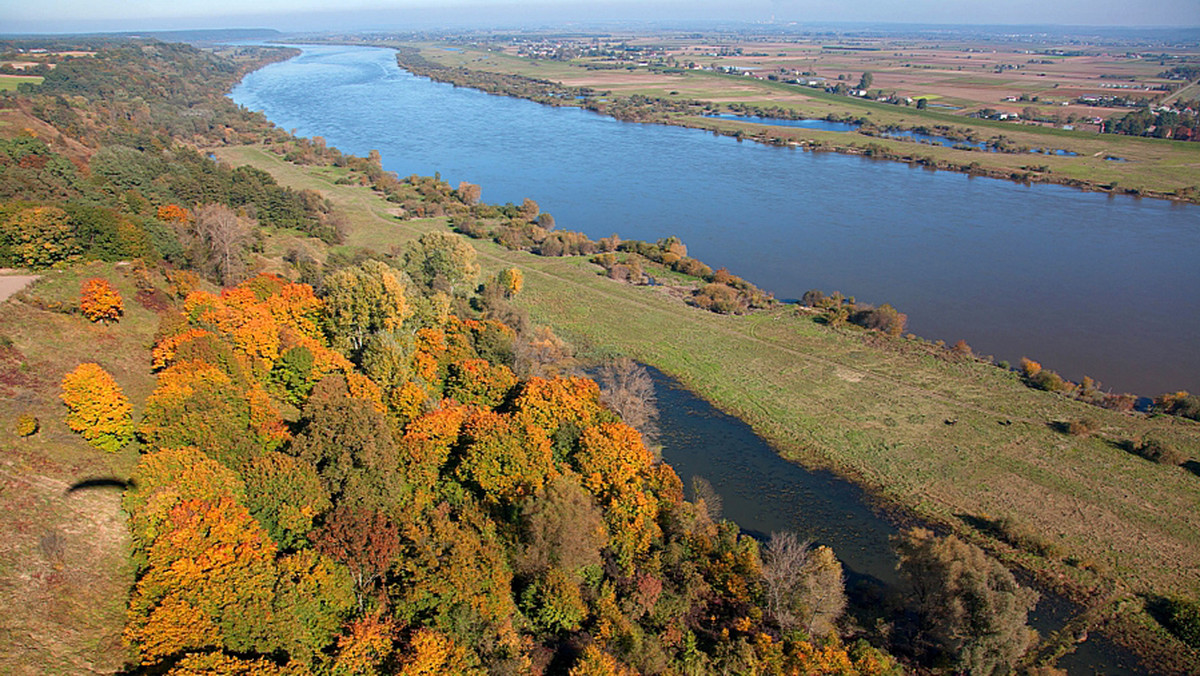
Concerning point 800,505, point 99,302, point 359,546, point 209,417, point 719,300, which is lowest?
point 800,505

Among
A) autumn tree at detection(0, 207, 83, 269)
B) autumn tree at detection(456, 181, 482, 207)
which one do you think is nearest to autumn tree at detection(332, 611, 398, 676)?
autumn tree at detection(0, 207, 83, 269)

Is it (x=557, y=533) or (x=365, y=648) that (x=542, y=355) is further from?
(x=365, y=648)

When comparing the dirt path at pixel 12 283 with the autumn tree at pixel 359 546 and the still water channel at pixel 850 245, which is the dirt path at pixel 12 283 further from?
the still water channel at pixel 850 245

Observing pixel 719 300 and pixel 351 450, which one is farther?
pixel 719 300

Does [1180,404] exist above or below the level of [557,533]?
below

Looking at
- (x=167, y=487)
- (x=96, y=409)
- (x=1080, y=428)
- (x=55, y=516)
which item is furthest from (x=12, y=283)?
(x=1080, y=428)

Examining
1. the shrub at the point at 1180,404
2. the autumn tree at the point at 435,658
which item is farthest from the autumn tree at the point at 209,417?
the shrub at the point at 1180,404

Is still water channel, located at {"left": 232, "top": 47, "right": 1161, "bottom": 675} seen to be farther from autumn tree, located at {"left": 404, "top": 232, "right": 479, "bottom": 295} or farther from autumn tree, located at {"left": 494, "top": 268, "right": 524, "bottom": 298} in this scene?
autumn tree, located at {"left": 404, "top": 232, "right": 479, "bottom": 295}
